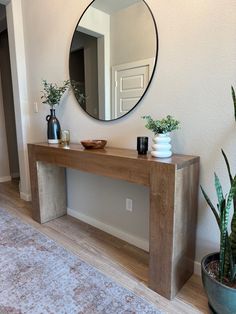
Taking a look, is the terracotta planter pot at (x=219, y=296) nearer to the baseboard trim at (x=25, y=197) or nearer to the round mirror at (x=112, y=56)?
the round mirror at (x=112, y=56)

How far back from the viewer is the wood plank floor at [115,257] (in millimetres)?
1371

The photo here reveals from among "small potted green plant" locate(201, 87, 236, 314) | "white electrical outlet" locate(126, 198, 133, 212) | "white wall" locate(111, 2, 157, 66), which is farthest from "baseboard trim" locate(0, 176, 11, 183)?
"small potted green plant" locate(201, 87, 236, 314)

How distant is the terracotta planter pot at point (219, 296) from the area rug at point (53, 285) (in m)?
0.32

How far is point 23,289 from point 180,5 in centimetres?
210

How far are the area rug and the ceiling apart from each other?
201 centimetres

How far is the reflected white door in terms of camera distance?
1.67m

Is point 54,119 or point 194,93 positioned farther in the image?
point 54,119

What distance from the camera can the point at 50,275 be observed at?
159 centimetres

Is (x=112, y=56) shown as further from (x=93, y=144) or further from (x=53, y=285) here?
(x=53, y=285)

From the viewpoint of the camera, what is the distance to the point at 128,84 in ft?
Result: 5.84

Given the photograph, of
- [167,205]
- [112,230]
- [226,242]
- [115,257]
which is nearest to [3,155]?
[112,230]

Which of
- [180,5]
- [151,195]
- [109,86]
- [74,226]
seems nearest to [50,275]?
[74,226]

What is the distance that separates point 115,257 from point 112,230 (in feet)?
1.23

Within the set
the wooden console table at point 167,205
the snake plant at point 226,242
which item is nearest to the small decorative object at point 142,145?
the wooden console table at point 167,205
